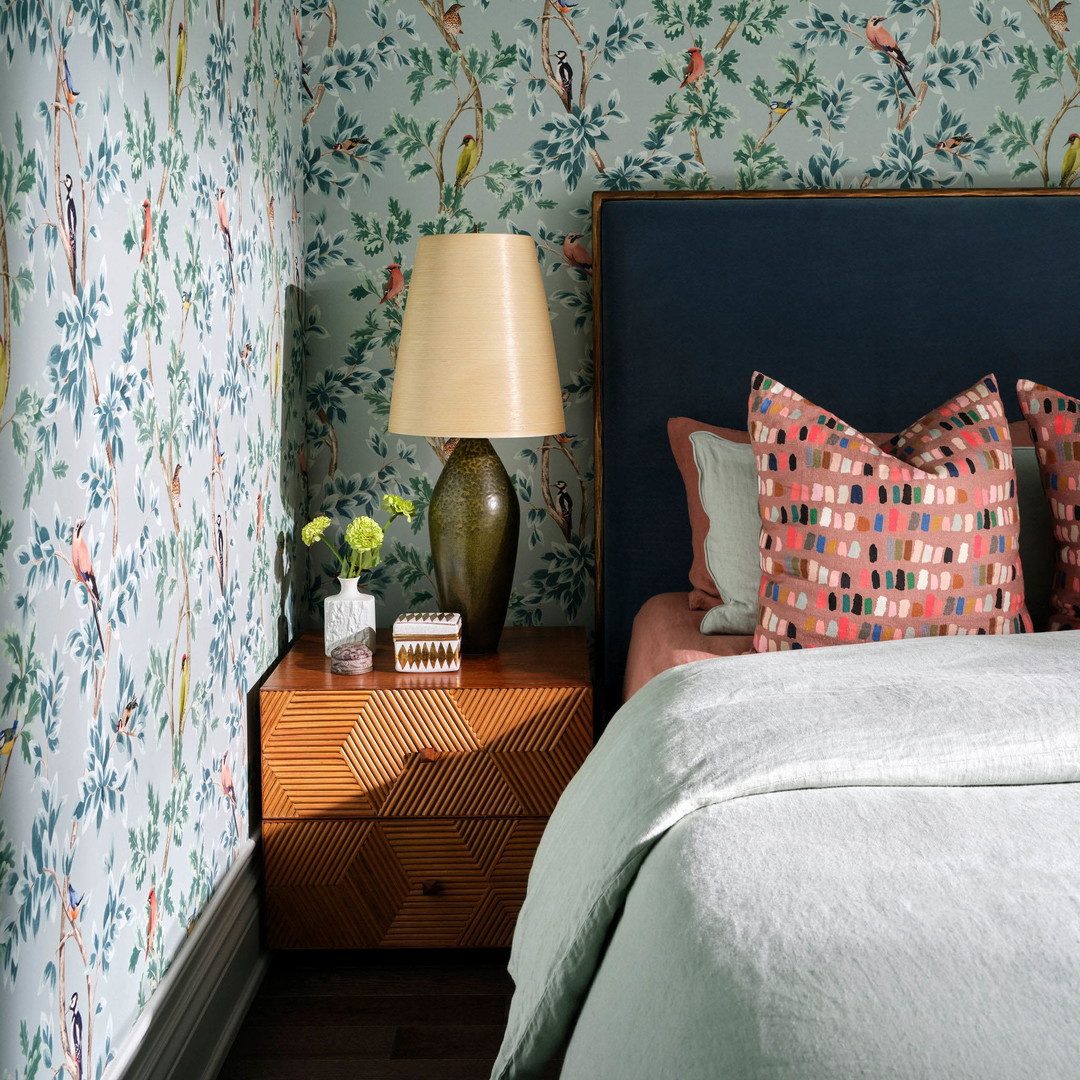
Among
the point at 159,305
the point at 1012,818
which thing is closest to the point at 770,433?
the point at 1012,818

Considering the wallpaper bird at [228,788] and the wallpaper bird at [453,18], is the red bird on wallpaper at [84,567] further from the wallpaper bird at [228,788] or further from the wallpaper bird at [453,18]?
the wallpaper bird at [453,18]

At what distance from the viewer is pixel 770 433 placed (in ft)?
6.10

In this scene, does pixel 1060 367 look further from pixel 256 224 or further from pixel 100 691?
pixel 100 691

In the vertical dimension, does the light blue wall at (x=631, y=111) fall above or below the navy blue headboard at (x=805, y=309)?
above

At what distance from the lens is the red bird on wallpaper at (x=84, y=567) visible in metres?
1.21

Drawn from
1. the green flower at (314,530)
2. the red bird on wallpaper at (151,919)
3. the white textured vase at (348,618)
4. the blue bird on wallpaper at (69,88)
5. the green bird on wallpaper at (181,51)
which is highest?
the green bird on wallpaper at (181,51)

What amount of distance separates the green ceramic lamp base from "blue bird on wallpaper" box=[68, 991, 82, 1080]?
44.5 inches

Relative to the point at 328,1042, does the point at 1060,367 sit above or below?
above

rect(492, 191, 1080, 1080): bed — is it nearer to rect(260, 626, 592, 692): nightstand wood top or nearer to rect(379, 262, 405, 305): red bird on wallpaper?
rect(260, 626, 592, 692): nightstand wood top

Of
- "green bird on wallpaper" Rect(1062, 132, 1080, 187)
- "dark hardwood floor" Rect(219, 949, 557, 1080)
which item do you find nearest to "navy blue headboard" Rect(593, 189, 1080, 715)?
"green bird on wallpaper" Rect(1062, 132, 1080, 187)

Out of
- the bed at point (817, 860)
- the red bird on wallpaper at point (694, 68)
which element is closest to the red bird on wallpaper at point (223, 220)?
the bed at point (817, 860)

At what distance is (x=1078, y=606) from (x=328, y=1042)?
5.05ft

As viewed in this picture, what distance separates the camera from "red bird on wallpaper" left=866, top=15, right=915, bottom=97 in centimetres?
243

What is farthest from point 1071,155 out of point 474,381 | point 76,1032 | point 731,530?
point 76,1032
